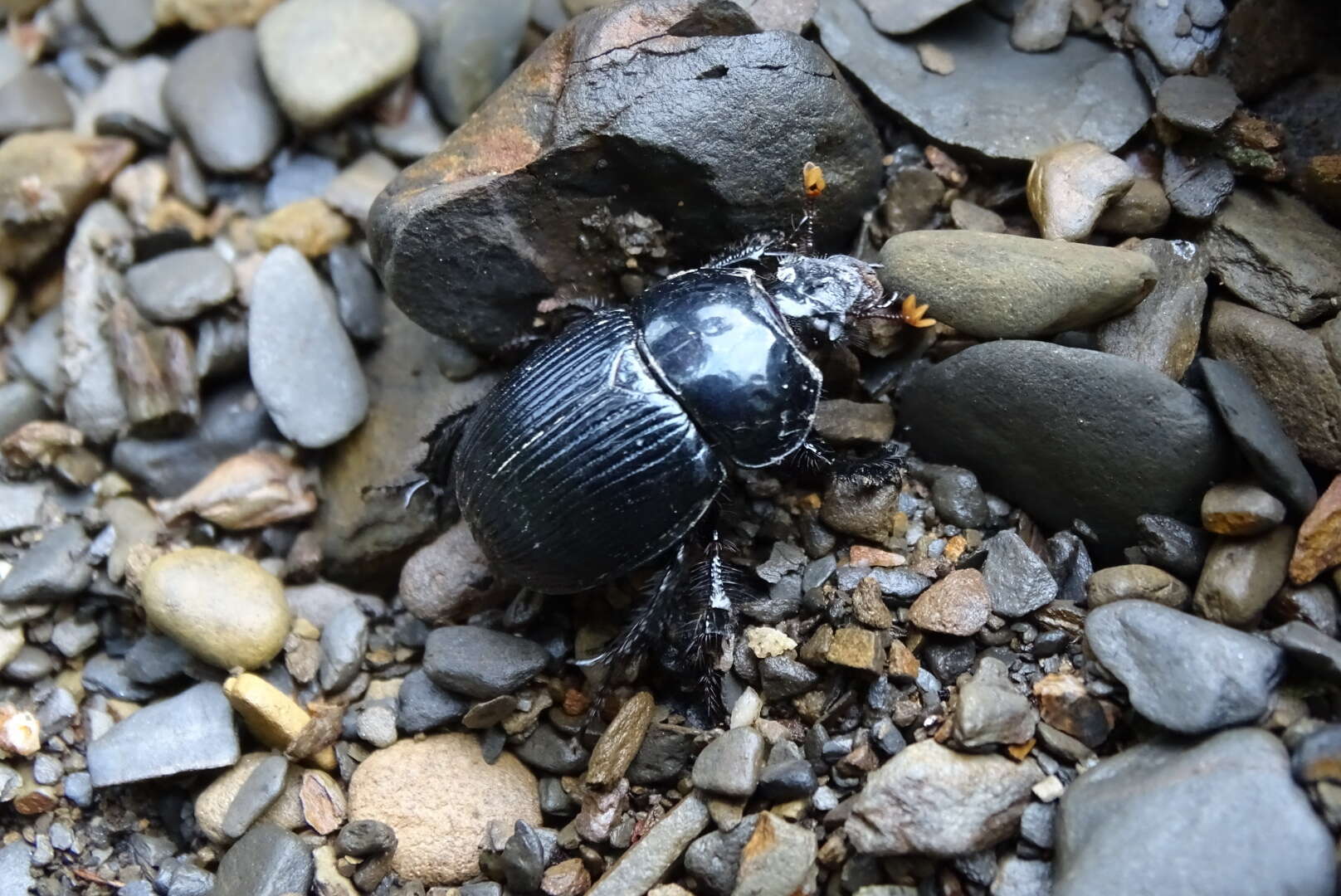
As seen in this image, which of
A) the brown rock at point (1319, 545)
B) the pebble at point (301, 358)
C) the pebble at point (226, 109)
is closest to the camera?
the brown rock at point (1319, 545)

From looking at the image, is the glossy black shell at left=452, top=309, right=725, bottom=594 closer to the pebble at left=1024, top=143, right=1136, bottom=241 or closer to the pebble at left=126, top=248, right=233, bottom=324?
the pebble at left=1024, top=143, right=1136, bottom=241

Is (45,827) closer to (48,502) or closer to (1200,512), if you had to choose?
(48,502)

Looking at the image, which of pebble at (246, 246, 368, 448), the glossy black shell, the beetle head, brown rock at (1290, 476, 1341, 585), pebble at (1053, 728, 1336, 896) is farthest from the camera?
pebble at (246, 246, 368, 448)

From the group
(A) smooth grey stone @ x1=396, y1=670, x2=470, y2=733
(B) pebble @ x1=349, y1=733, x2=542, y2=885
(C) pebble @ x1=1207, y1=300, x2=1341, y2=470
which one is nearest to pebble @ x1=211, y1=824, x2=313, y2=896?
(B) pebble @ x1=349, y1=733, x2=542, y2=885

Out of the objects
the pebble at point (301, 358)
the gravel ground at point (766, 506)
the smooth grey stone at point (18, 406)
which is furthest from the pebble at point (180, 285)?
the smooth grey stone at point (18, 406)

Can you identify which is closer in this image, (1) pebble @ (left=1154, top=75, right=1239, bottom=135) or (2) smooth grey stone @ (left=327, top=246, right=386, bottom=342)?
(1) pebble @ (left=1154, top=75, right=1239, bottom=135)

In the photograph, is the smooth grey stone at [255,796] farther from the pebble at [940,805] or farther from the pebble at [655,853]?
the pebble at [940,805]

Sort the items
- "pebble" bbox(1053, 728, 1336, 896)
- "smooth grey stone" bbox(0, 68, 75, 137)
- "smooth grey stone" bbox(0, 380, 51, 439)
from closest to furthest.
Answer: "pebble" bbox(1053, 728, 1336, 896), "smooth grey stone" bbox(0, 380, 51, 439), "smooth grey stone" bbox(0, 68, 75, 137)
